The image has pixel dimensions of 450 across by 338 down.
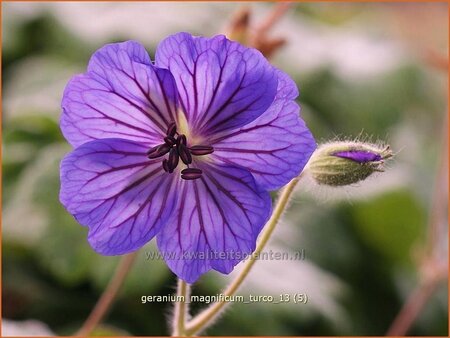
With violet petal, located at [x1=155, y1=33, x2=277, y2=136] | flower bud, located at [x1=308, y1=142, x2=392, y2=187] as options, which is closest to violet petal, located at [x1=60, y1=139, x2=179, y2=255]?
violet petal, located at [x1=155, y1=33, x2=277, y2=136]

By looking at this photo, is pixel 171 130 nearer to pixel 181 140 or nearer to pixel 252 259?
pixel 181 140

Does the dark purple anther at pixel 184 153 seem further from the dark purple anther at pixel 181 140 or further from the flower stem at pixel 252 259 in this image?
the flower stem at pixel 252 259

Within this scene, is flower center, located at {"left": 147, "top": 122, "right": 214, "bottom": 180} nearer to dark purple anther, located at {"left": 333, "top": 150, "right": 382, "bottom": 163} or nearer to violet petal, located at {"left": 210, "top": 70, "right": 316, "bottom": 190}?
violet petal, located at {"left": 210, "top": 70, "right": 316, "bottom": 190}

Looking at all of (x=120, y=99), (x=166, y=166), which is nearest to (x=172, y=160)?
(x=166, y=166)

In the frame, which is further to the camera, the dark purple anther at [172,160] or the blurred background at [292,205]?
the blurred background at [292,205]

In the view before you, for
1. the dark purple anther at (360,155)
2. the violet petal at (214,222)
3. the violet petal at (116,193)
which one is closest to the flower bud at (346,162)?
the dark purple anther at (360,155)

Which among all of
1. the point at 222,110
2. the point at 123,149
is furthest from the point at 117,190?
the point at 222,110

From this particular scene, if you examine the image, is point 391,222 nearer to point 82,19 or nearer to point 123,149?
point 82,19
